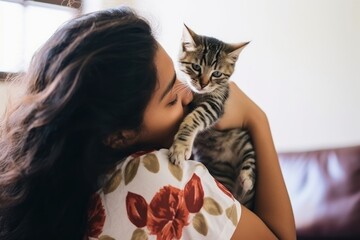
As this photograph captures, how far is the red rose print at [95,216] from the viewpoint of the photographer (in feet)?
2.34

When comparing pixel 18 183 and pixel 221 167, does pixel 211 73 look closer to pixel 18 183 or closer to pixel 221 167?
pixel 221 167

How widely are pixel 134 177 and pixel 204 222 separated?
16 centimetres

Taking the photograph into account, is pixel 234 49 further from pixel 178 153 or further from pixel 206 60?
pixel 178 153

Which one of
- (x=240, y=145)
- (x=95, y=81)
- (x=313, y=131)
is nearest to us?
(x=95, y=81)

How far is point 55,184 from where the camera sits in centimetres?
72

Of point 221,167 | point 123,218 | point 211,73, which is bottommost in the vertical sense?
point 221,167

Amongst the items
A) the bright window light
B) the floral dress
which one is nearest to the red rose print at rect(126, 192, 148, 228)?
the floral dress

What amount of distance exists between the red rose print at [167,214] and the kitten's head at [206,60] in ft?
1.62

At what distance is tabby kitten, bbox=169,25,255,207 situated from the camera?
105 cm

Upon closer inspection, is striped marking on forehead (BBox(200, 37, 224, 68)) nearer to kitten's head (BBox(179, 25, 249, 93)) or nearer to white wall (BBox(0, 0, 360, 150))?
kitten's head (BBox(179, 25, 249, 93))

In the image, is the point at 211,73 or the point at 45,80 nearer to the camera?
the point at 45,80

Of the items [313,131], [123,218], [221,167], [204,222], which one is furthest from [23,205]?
[313,131]

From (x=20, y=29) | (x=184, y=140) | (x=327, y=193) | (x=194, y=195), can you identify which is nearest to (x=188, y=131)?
(x=184, y=140)

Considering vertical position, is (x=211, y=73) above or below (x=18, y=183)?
above
